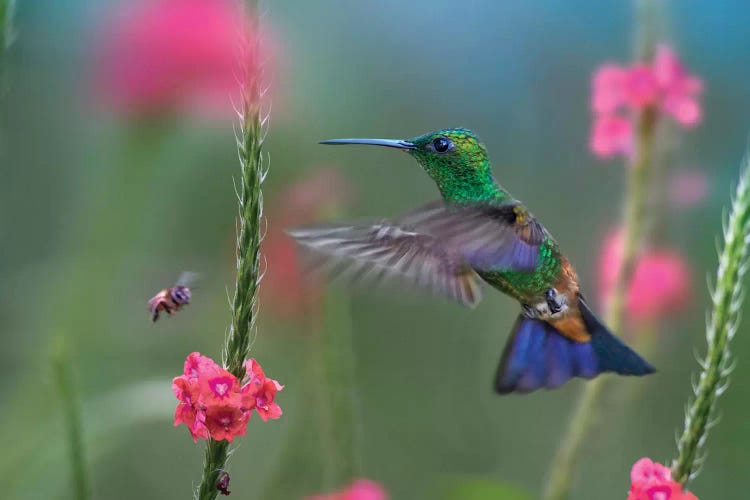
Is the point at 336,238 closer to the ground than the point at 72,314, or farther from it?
farther from it

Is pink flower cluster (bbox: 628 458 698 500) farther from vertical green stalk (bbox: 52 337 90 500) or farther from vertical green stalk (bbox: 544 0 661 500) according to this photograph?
vertical green stalk (bbox: 52 337 90 500)

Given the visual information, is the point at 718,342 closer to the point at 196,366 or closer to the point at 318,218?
the point at 196,366

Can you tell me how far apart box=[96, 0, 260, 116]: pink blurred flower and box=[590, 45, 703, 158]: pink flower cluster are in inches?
36.7

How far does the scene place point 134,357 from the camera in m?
2.73

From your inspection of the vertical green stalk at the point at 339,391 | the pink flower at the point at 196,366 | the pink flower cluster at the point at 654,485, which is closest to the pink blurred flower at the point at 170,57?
the vertical green stalk at the point at 339,391

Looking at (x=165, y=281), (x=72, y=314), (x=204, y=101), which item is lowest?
(x=72, y=314)

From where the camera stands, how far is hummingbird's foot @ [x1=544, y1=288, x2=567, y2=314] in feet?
4.90

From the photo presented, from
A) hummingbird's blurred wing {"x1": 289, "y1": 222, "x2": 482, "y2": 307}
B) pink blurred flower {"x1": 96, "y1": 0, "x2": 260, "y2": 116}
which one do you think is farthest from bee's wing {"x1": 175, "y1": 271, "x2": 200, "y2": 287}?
pink blurred flower {"x1": 96, "y1": 0, "x2": 260, "y2": 116}

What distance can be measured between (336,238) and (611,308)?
Result: 1.90 ft

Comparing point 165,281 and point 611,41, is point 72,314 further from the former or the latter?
point 611,41

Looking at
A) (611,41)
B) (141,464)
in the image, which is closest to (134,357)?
(141,464)

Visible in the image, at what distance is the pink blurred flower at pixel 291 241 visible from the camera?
1976 mm

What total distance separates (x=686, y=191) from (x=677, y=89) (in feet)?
1.56

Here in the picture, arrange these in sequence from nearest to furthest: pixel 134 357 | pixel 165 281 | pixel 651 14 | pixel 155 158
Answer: pixel 651 14, pixel 165 281, pixel 155 158, pixel 134 357
